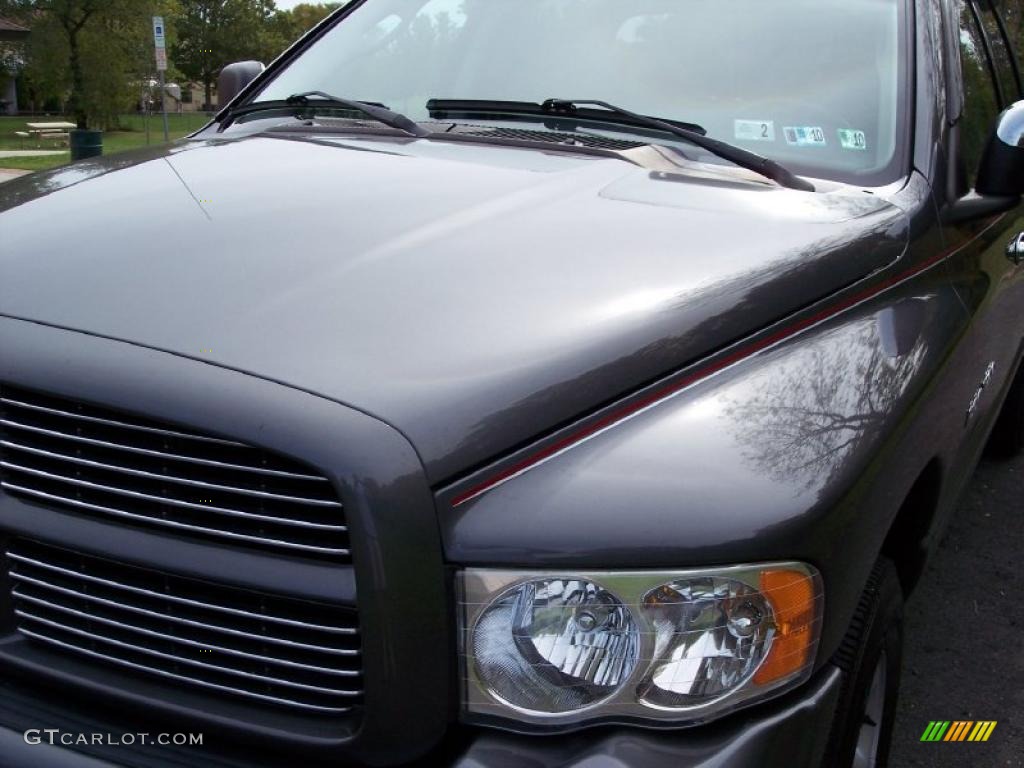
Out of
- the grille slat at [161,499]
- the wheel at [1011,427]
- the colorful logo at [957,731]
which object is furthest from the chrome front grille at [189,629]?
the wheel at [1011,427]

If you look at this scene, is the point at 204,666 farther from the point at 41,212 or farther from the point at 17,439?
the point at 41,212

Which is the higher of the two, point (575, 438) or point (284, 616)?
point (575, 438)

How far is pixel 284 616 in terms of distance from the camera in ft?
5.08

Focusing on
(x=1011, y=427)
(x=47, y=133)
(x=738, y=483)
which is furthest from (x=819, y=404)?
(x=47, y=133)

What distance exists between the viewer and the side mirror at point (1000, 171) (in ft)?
8.97

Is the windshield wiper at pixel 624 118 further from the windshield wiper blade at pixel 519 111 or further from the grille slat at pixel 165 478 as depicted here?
the grille slat at pixel 165 478

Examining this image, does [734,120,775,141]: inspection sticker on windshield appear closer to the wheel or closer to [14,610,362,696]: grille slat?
[14,610,362,696]: grille slat

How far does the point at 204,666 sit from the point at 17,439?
1.48 ft

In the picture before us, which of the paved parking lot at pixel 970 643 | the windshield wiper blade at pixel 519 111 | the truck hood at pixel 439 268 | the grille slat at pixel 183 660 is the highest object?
the windshield wiper blade at pixel 519 111

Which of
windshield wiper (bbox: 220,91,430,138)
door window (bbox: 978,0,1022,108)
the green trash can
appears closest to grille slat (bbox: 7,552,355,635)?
windshield wiper (bbox: 220,91,430,138)

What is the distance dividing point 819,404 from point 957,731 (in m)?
1.64

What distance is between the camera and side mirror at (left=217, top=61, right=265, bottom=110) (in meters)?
3.86

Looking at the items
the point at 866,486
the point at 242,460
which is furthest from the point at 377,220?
the point at 866,486

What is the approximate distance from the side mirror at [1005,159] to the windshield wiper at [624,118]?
600mm
